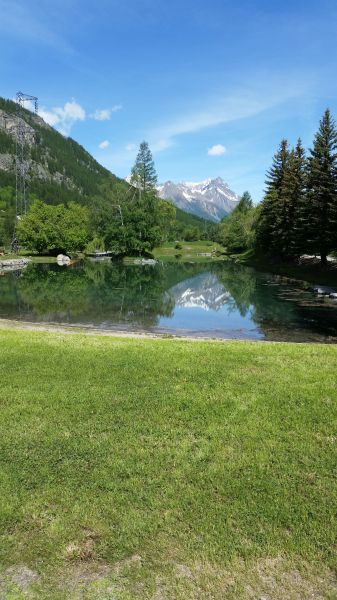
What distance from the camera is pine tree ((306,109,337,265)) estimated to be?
45031 mm

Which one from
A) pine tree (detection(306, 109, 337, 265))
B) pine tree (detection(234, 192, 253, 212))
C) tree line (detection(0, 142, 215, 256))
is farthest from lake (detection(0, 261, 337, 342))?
pine tree (detection(234, 192, 253, 212))

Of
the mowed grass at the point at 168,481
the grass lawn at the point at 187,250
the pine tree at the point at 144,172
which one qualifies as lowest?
the mowed grass at the point at 168,481

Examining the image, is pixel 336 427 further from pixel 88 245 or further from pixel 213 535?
pixel 88 245

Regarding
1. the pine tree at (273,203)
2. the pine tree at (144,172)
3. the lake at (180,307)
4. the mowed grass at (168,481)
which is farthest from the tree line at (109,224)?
the mowed grass at (168,481)

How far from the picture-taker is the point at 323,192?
45688 millimetres

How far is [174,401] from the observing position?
335 inches

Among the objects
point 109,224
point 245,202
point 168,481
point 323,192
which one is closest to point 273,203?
point 323,192

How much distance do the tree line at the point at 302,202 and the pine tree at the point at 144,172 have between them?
94.3ft

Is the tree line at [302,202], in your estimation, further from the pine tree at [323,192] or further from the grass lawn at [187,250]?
the grass lawn at [187,250]

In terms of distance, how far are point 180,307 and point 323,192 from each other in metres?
24.6

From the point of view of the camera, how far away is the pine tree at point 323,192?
45.0m

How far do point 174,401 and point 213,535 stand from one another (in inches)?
132

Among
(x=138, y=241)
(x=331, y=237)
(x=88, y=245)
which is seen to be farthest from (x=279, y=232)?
(x=88, y=245)

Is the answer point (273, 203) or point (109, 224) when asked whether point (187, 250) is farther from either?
point (273, 203)
